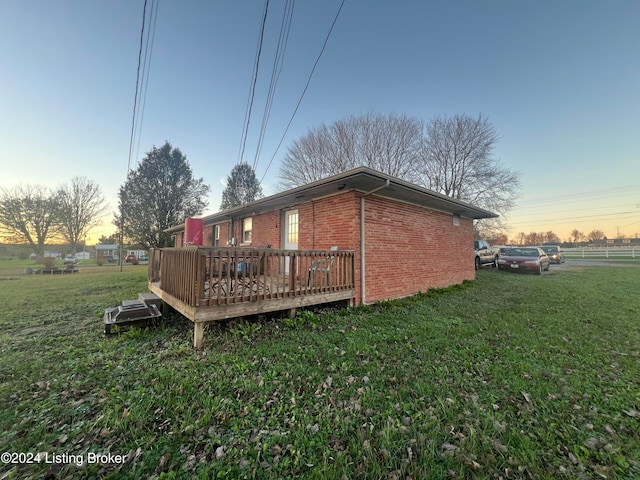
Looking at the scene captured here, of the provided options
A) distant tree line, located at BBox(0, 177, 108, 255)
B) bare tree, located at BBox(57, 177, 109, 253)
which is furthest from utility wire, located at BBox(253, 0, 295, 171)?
distant tree line, located at BBox(0, 177, 108, 255)

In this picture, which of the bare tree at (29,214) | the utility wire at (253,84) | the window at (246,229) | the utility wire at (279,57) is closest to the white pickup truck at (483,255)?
the window at (246,229)

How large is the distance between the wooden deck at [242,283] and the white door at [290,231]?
8.45 ft

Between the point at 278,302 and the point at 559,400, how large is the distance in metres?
3.91

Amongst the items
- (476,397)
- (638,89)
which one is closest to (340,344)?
(476,397)

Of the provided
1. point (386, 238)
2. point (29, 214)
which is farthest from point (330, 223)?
point (29, 214)

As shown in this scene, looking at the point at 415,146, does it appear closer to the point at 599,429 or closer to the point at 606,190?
the point at 599,429

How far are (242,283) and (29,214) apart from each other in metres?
34.1

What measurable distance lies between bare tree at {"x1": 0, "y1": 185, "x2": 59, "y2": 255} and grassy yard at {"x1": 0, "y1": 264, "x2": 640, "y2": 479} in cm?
2954

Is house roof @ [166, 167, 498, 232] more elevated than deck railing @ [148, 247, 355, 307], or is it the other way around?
house roof @ [166, 167, 498, 232]

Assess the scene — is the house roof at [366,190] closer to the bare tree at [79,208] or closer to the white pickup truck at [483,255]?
the white pickup truck at [483,255]

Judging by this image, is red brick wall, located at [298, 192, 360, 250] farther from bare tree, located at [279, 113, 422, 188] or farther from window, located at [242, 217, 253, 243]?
bare tree, located at [279, 113, 422, 188]

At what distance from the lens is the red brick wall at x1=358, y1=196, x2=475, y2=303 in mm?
6230

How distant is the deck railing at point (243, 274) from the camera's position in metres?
3.77

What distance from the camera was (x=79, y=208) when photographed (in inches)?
1007
